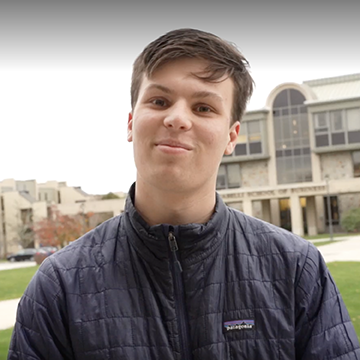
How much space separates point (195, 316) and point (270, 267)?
0.32m

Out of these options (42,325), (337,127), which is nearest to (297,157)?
(337,127)

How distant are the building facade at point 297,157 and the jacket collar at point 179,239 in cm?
3430

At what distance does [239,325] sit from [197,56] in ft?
2.98

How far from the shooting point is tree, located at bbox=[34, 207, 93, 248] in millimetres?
36500

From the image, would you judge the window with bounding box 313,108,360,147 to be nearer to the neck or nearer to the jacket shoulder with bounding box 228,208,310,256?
the jacket shoulder with bounding box 228,208,310,256

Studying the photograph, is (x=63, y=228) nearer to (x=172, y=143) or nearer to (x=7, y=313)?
(x=7, y=313)

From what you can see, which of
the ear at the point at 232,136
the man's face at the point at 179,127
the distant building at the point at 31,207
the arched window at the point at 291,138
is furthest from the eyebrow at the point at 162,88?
the distant building at the point at 31,207

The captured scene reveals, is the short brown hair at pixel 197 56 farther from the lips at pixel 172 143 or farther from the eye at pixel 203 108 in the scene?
the lips at pixel 172 143

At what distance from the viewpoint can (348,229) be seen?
3519 cm

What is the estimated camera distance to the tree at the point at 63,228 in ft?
120

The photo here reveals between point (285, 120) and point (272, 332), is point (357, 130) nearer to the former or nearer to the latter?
point (285, 120)

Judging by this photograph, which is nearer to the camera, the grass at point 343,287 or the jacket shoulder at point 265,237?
the jacket shoulder at point 265,237

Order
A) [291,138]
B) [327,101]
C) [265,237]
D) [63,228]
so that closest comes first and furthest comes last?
[265,237] → [327,101] → [63,228] → [291,138]

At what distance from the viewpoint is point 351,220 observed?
34.8 metres
